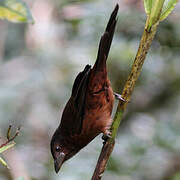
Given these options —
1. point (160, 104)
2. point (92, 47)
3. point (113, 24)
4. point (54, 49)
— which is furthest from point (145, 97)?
point (113, 24)

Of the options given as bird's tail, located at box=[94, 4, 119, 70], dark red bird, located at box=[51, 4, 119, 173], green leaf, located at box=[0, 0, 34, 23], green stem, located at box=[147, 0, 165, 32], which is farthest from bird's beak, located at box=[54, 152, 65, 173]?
green stem, located at box=[147, 0, 165, 32]

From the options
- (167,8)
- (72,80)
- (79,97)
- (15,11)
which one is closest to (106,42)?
(79,97)

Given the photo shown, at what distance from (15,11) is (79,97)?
1179 millimetres

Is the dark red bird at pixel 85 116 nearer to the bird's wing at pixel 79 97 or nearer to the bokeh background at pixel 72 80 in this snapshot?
the bird's wing at pixel 79 97

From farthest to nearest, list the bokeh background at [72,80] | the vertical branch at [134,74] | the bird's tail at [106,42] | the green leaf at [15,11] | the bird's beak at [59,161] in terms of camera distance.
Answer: the bokeh background at [72,80], the bird's beak at [59,161], the bird's tail at [106,42], the green leaf at [15,11], the vertical branch at [134,74]

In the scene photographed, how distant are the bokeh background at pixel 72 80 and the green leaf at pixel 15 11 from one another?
1.52 m

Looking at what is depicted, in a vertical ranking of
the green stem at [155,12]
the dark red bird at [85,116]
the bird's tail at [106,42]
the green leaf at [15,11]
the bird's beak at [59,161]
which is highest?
the green stem at [155,12]

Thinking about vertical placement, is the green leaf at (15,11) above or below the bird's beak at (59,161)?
above

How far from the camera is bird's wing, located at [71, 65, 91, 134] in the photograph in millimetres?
2831

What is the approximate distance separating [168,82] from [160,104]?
29 centimetres

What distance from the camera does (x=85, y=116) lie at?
339 centimetres

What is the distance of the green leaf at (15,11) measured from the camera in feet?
6.74

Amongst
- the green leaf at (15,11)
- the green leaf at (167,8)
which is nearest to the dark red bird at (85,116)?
the green leaf at (15,11)

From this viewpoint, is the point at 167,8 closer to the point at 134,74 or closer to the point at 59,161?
the point at 134,74
